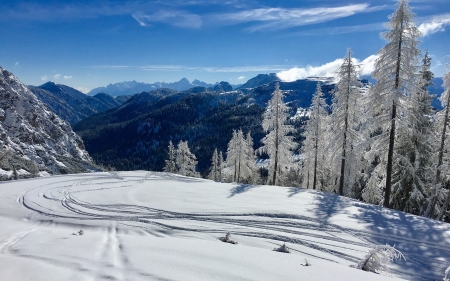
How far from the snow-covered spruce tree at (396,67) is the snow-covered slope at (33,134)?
7899cm

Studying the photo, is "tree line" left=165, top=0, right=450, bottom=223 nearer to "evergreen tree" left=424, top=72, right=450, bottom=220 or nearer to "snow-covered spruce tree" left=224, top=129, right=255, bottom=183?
"evergreen tree" left=424, top=72, right=450, bottom=220

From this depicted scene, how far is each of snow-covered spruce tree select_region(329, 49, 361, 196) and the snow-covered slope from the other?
246 feet

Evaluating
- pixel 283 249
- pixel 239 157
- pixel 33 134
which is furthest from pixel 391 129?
pixel 33 134

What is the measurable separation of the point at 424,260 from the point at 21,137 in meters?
110

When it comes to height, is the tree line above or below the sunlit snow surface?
above

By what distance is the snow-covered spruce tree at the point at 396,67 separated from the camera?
14.1 metres

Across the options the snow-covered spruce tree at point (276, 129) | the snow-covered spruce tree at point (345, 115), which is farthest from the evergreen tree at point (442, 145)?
the snow-covered spruce tree at point (276, 129)

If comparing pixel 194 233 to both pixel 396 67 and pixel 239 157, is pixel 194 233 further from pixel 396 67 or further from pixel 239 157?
pixel 239 157

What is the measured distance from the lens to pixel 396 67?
47.6 ft

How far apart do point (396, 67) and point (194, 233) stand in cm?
1472

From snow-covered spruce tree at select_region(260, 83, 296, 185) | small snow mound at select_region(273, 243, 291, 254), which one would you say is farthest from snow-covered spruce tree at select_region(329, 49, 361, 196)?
small snow mound at select_region(273, 243, 291, 254)

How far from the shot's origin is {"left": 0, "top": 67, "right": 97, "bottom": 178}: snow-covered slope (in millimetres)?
78375

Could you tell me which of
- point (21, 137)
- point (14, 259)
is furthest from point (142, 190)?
point (21, 137)

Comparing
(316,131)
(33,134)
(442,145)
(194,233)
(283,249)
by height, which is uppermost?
(316,131)
